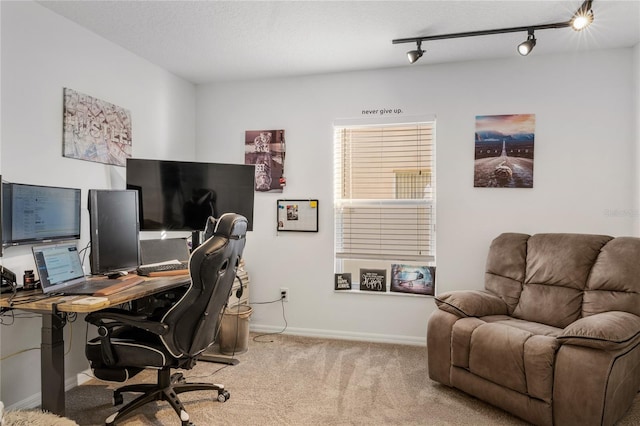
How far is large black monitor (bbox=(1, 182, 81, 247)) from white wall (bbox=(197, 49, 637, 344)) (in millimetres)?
1758

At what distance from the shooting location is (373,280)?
3.83 meters

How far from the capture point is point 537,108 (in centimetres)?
343

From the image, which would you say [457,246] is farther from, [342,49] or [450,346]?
[342,49]

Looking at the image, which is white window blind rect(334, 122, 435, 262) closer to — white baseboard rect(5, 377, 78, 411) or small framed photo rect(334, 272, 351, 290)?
small framed photo rect(334, 272, 351, 290)

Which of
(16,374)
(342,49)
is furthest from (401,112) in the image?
(16,374)

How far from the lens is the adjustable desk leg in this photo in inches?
77.4

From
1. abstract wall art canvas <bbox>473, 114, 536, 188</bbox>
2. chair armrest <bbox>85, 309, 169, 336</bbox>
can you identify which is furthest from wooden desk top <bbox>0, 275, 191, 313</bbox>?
abstract wall art canvas <bbox>473, 114, 536, 188</bbox>

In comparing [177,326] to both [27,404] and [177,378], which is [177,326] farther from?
[27,404]

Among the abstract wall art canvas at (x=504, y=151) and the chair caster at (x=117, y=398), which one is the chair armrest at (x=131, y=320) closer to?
the chair caster at (x=117, y=398)

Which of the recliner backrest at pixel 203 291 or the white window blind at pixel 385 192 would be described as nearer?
the recliner backrest at pixel 203 291

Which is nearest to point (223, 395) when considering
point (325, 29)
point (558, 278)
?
point (558, 278)

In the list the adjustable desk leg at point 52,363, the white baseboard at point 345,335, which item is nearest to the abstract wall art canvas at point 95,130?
the adjustable desk leg at point 52,363

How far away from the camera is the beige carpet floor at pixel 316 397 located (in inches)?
92.9

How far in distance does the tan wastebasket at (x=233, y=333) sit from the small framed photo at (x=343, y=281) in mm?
917
